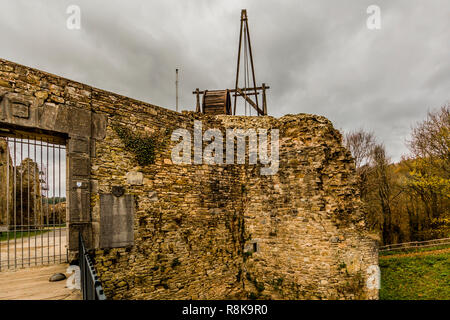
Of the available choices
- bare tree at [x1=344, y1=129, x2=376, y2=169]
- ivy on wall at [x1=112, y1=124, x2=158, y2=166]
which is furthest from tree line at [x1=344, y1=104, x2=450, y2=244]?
ivy on wall at [x1=112, y1=124, x2=158, y2=166]

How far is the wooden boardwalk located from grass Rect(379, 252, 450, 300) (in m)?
10.1

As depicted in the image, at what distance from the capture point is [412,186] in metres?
16.1

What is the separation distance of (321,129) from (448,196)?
40.1ft

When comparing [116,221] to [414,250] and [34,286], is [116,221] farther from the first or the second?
[414,250]

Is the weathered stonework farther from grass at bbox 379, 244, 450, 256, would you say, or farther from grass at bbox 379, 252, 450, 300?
grass at bbox 379, 244, 450, 256

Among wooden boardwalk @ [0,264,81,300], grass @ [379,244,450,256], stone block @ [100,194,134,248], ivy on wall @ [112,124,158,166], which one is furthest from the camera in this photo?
grass @ [379,244,450,256]

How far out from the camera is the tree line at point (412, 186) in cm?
1434

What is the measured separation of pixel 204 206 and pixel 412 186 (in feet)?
54.4

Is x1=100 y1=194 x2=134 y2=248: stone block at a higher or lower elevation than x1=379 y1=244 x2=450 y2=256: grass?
higher

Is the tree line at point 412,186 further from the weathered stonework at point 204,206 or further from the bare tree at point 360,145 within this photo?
the weathered stonework at point 204,206

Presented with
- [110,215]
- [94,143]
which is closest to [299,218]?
[110,215]

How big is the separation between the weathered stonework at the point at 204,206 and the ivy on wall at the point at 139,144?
0.14 metres

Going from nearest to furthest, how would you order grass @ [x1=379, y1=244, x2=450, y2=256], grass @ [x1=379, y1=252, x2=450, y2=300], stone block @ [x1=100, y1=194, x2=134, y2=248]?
1. stone block @ [x1=100, y1=194, x2=134, y2=248]
2. grass @ [x1=379, y1=252, x2=450, y2=300]
3. grass @ [x1=379, y1=244, x2=450, y2=256]

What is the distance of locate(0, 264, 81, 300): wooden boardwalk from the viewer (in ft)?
10.8
